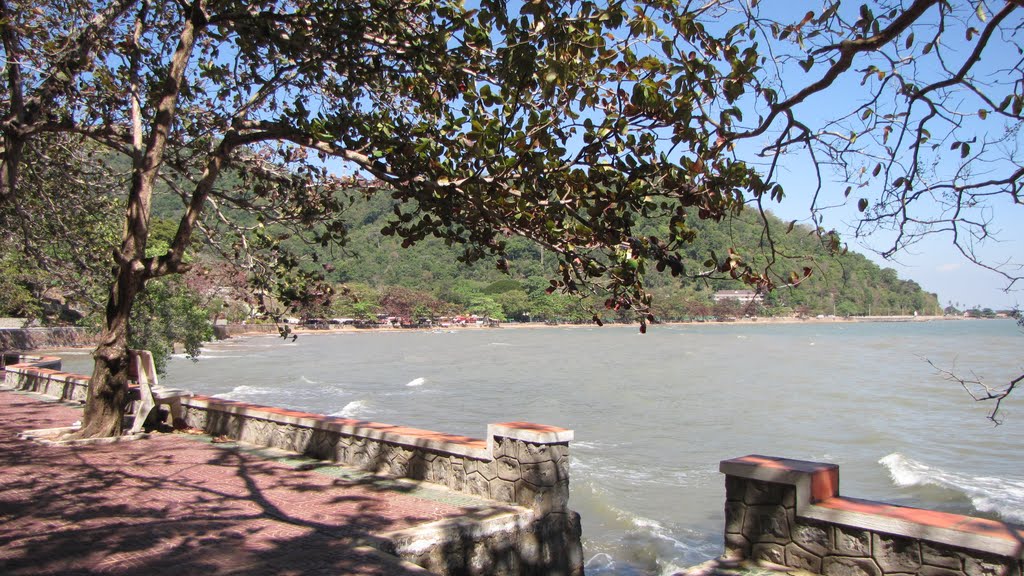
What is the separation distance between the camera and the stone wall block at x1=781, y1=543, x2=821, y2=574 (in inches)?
166

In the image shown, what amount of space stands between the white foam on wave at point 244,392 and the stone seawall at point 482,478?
14948 mm

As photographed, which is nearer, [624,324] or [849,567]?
[849,567]

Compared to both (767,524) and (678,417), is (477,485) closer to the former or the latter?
(767,524)

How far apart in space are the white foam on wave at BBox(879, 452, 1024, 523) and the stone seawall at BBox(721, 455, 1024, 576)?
720 centimetres

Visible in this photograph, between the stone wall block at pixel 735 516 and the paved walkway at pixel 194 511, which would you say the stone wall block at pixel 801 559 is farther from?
the paved walkway at pixel 194 511

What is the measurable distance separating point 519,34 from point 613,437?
12449mm

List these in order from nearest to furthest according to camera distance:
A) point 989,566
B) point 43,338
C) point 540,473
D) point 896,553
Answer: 1. point 989,566
2. point 896,553
3. point 540,473
4. point 43,338

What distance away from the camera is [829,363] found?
3941 cm

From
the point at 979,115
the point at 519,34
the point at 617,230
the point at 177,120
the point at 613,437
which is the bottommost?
the point at 613,437

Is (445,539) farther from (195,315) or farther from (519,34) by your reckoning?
(195,315)

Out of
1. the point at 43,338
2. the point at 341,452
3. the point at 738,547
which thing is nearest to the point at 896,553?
the point at 738,547

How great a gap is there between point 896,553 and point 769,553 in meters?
0.75

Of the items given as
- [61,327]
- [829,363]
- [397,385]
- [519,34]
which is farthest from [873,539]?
[61,327]

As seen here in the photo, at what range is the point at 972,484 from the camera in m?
12.0
